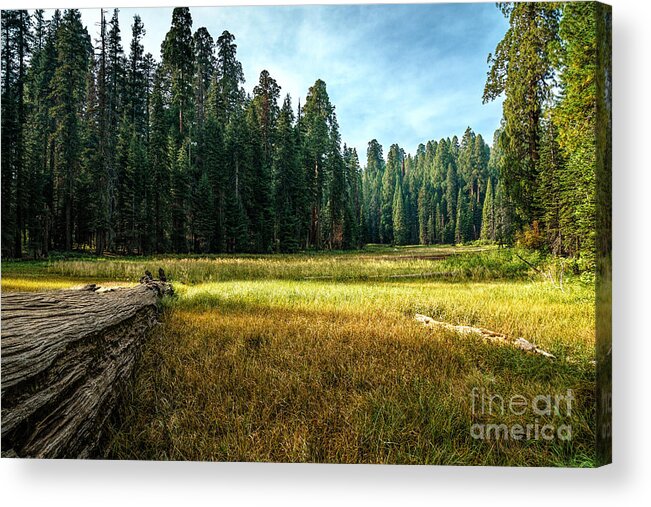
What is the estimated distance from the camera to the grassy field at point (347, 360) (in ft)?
9.77

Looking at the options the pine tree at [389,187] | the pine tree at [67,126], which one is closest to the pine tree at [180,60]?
the pine tree at [67,126]

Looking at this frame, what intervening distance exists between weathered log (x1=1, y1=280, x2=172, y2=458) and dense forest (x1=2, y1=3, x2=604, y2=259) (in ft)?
2.19

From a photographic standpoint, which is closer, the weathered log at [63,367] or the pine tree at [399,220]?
the weathered log at [63,367]

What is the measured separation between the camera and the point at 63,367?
266 cm

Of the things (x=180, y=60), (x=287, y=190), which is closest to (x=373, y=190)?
(x=287, y=190)

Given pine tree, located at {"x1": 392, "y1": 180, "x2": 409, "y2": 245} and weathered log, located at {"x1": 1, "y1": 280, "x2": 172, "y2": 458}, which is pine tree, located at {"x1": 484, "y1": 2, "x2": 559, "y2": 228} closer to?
pine tree, located at {"x1": 392, "y1": 180, "x2": 409, "y2": 245}

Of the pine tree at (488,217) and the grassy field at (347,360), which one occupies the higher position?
the pine tree at (488,217)

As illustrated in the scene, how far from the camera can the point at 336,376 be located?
3158 mm

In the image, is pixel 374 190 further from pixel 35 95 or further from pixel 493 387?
pixel 35 95

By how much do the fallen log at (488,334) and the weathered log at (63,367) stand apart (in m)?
2.55

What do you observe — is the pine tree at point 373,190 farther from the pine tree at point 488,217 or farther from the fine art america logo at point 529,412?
the fine art america logo at point 529,412

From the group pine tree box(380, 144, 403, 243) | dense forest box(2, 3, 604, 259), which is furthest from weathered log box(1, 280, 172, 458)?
pine tree box(380, 144, 403, 243)

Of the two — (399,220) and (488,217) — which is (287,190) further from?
(488,217)

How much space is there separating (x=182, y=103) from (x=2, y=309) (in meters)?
2.48
